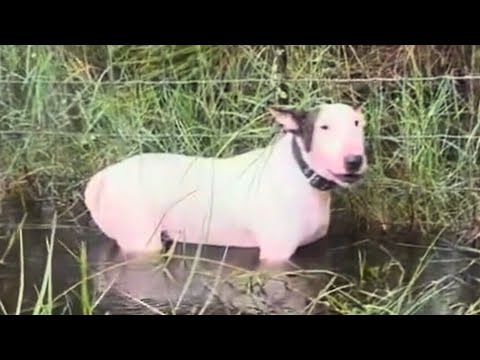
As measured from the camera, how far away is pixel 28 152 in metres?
1.56

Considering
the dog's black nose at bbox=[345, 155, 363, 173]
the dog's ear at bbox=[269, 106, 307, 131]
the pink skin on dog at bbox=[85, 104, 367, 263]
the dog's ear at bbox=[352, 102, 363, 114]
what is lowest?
the pink skin on dog at bbox=[85, 104, 367, 263]

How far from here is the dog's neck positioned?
1.54 metres

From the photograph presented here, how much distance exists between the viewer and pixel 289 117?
1543 mm

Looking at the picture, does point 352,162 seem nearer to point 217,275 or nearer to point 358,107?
point 358,107

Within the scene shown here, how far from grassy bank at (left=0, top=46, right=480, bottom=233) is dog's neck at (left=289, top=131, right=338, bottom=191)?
0.08 feet

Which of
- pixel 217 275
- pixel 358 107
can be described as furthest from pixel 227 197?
pixel 358 107

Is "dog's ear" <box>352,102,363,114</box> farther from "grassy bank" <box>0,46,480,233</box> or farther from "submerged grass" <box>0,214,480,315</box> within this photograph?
"submerged grass" <box>0,214,480,315</box>

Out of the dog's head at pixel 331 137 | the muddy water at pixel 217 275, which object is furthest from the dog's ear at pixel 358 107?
the muddy water at pixel 217 275

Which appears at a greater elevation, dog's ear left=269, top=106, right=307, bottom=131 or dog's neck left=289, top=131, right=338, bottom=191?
dog's ear left=269, top=106, right=307, bottom=131

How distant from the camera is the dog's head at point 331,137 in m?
1.53

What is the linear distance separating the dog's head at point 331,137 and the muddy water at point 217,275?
76mm

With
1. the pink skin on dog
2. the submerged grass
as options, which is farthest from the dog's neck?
the submerged grass
